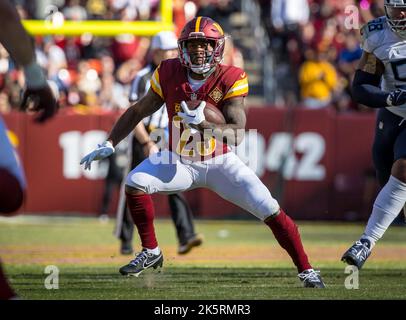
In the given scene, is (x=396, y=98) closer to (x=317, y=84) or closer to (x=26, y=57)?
(x=26, y=57)

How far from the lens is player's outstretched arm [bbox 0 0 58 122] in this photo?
4727 mm

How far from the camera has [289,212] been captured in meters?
14.6

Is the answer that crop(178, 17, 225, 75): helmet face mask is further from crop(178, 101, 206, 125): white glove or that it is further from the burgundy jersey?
crop(178, 101, 206, 125): white glove

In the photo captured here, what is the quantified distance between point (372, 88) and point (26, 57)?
10.2 feet

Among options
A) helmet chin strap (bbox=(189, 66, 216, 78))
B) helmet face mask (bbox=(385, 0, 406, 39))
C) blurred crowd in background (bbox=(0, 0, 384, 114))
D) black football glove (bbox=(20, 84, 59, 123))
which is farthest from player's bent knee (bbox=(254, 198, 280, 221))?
blurred crowd in background (bbox=(0, 0, 384, 114))

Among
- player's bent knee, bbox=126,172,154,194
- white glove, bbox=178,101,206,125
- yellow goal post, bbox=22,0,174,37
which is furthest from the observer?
yellow goal post, bbox=22,0,174,37

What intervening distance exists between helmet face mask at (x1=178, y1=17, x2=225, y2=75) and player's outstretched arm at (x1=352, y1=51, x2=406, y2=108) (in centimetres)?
105

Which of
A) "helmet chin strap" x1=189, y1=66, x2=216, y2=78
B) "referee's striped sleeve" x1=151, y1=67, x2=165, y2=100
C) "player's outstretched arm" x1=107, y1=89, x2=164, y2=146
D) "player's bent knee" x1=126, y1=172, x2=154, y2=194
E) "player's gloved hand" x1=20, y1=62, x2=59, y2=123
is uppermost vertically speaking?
"player's gloved hand" x1=20, y1=62, x2=59, y2=123

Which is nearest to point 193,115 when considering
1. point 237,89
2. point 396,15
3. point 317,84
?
point 237,89

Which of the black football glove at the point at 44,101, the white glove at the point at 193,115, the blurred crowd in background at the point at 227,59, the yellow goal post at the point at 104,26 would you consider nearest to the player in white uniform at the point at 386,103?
the white glove at the point at 193,115

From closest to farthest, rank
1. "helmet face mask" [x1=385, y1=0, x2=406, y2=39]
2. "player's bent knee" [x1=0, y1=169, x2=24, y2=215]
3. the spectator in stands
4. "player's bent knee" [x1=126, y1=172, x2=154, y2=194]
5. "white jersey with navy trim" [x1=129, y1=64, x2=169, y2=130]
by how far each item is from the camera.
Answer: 1. "player's bent knee" [x1=0, y1=169, x2=24, y2=215]
2. "player's bent knee" [x1=126, y1=172, x2=154, y2=194]
3. "helmet face mask" [x1=385, y1=0, x2=406, y2=39]
4. "white jersey with navy trim" [x1=129, y1=64, x2=169, y2=130]
5. the spectator in stands

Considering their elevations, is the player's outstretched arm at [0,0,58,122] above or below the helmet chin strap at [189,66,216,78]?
above

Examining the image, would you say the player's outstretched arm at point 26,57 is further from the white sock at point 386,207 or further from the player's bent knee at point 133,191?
the white sock at point 386,207
